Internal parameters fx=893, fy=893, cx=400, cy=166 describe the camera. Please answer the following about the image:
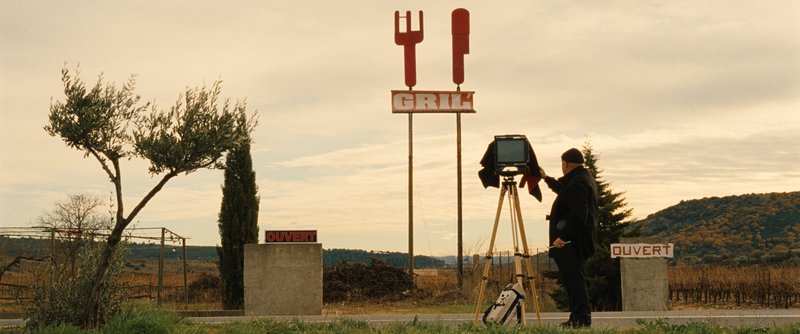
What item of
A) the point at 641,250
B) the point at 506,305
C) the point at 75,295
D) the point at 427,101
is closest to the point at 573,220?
the point at 506,305

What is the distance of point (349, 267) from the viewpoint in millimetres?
30406

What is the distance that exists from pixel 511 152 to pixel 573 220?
1.11 metres

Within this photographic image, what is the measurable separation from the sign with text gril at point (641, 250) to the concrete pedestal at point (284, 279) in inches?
260

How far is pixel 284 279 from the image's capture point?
19.3 m

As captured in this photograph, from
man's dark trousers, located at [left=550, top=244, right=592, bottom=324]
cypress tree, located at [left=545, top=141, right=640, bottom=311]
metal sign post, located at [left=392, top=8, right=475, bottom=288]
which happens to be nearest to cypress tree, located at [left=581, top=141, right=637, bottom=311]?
cypress tree, located at [left=545, top=141, right=640, bottom=311]

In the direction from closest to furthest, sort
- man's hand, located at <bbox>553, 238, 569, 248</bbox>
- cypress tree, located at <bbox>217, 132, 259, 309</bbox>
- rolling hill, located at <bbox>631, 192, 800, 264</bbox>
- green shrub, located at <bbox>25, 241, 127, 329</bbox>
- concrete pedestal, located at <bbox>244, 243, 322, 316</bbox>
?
man's hand, located at <bbox>553, 238, 569, 248</bbox>
green shrub, located at <bbox>25, 241, 127, 329</bbox>
concrete pedestal, located at <bbox>244, 243, 322, 316</bbox>
cypress tree, located at <bbox>217, 132, 259, 309</bbox>
rolling hill, located at <bbox>631, 192, 800, 264</bbox>

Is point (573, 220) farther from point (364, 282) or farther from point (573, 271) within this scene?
point (364, 282)

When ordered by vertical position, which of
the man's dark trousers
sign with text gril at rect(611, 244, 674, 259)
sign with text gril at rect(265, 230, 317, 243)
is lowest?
the man's dark trousers

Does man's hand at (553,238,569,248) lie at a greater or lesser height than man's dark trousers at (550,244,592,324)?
greater

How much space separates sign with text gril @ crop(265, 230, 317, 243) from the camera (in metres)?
19.4

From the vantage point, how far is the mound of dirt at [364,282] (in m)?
27.9

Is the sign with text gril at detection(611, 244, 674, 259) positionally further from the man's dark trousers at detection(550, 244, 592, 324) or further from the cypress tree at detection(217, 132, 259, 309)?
the cypress tree at detection(217, 132, 259, 309)

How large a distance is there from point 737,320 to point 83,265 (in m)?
10.0

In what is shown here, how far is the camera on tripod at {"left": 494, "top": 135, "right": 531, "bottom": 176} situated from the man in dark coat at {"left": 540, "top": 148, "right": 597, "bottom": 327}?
356 mm
